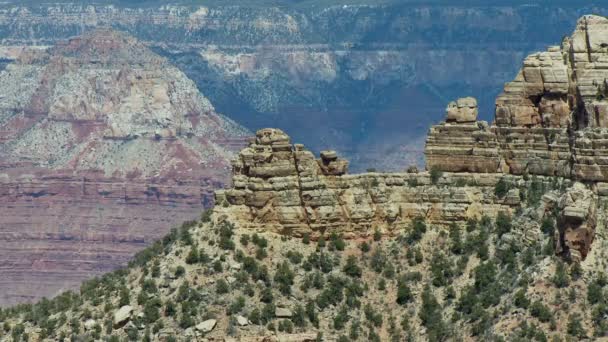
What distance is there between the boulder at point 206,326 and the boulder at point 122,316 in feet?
9.59

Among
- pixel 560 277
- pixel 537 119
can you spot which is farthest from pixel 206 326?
pixel 537 119

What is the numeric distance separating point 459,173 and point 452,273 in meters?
6.40

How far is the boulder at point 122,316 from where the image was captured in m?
101

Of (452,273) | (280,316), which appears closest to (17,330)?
(280,316)

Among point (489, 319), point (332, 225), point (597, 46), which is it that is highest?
point (597, 46)

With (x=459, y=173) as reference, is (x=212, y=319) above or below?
below

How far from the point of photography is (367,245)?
107688 millimetres

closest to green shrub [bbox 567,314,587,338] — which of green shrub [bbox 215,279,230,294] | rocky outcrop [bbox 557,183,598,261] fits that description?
rocky outcrop [bbox 557,183,598,261]

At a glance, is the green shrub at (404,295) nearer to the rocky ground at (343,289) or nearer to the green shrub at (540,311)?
the rocky ground at (343,289)

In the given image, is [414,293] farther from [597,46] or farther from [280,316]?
[597,46]

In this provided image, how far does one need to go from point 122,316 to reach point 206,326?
11.5 ft

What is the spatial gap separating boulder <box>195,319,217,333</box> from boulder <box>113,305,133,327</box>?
115 inches

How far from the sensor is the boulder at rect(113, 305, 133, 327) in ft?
332

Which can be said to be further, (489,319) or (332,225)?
(332,225)
